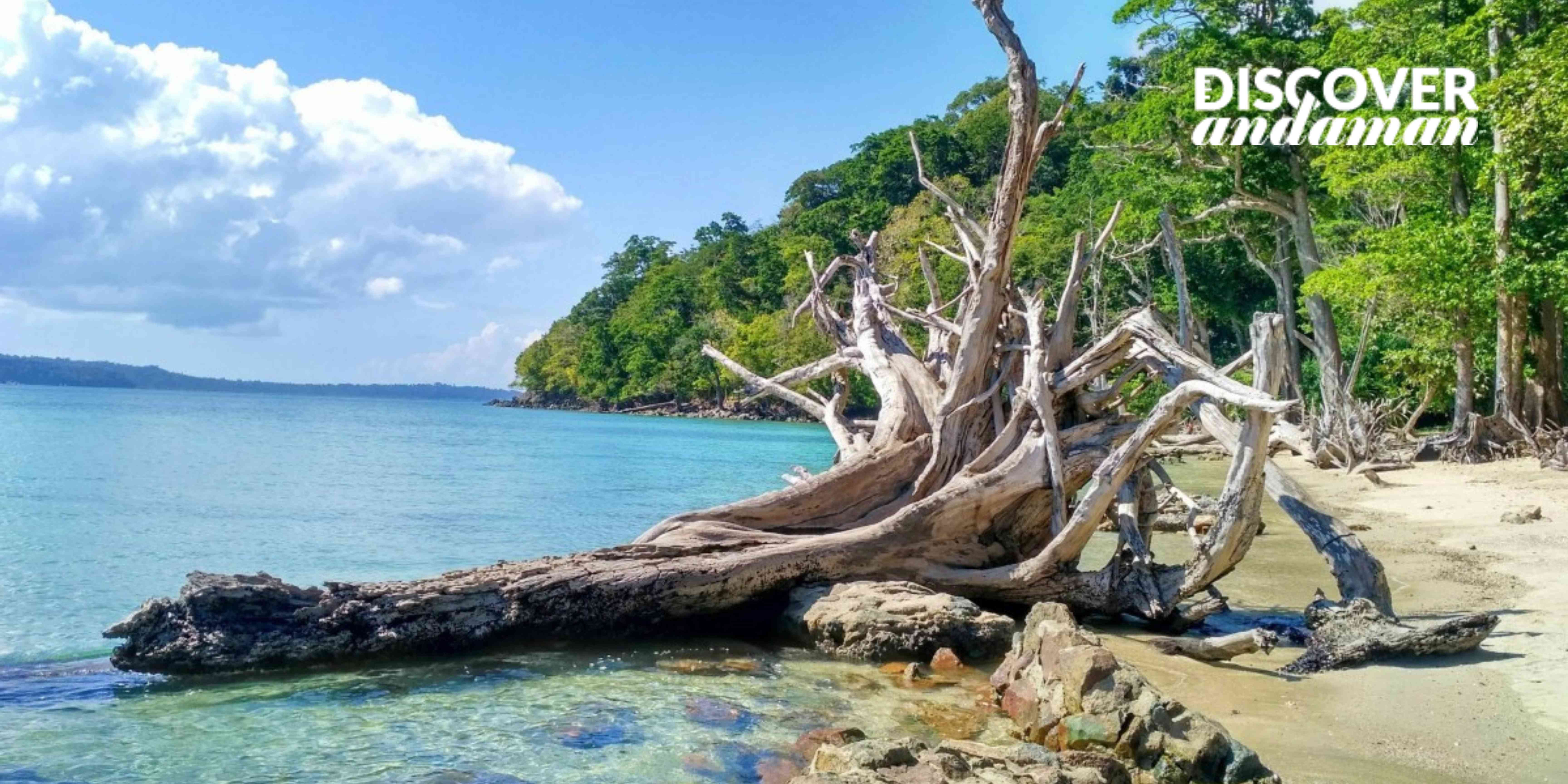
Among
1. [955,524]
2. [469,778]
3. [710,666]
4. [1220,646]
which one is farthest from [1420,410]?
[469,778]

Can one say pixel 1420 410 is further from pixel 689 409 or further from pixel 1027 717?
pixel 689 409

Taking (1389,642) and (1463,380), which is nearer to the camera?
(1389,642)

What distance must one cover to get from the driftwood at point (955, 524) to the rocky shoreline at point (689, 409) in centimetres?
5895

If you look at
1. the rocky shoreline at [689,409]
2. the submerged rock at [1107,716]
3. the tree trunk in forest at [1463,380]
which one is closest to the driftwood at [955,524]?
the submerged rock at [1107,716]

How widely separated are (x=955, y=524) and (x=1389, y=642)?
3316 mm

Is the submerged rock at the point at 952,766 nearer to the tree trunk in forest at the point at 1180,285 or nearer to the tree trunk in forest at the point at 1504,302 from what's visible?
the tree trunk in forest at the point at 1180,285

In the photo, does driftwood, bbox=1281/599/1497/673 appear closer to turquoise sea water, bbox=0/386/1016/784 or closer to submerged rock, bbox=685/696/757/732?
turquoise sea water, bbox=0/386/1016/784

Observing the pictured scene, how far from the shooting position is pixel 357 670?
7.55 metres

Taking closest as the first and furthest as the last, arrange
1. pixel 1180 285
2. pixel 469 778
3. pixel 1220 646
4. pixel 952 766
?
pixel 952 766 < pixel 469 778 < pixel 1220 646 < pixel 1180 285

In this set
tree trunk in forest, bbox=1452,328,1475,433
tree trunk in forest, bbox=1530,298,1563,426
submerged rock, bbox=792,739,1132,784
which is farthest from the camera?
tree trunk in forest, bbox=1452,328,1475,433

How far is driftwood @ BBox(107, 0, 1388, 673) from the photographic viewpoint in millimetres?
7531

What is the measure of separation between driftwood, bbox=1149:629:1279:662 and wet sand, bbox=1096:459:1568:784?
0.09 metres

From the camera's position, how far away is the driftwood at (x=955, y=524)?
24.7 ft

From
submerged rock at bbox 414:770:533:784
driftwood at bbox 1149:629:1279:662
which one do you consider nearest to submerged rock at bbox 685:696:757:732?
submerged rock at bbox 414:770:533:784
